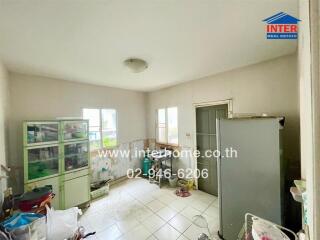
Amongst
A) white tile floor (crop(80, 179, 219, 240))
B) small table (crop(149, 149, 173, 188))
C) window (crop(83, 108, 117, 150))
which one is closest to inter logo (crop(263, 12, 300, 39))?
white tile floor (crop(80, 179, 219, 240))

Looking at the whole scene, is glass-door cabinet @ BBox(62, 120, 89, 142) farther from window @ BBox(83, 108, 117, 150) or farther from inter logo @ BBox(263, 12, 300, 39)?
inter logo @ BBox(263, 12, 300, 39)

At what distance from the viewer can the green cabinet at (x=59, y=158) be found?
2.45 m

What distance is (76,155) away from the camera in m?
2.99

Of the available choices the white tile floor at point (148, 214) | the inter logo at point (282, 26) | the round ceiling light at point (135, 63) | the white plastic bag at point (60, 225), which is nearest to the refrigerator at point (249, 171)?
the white tile floor at point (148, 214)

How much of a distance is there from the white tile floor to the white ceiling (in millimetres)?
2528

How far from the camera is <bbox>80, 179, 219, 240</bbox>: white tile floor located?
2.24 metres

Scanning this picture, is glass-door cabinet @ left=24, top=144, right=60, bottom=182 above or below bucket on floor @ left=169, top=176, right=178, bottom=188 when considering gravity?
above

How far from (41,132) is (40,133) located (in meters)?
0.02

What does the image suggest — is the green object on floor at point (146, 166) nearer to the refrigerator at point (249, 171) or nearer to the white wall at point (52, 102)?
the white wall at point (52, 102)

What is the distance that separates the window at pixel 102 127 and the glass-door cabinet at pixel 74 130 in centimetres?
51

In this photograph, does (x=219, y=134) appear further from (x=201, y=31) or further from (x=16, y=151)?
(x=16, y=151)

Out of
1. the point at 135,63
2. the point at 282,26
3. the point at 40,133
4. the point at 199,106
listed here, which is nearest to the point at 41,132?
the point at 40,133

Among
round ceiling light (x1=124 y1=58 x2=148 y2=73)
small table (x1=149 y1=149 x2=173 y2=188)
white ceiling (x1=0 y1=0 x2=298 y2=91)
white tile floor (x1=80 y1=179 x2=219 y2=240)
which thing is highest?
white ceiling (x1=0 y1=0 x2=298 y2=91)

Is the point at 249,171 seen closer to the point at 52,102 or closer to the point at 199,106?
the point at 199,106
